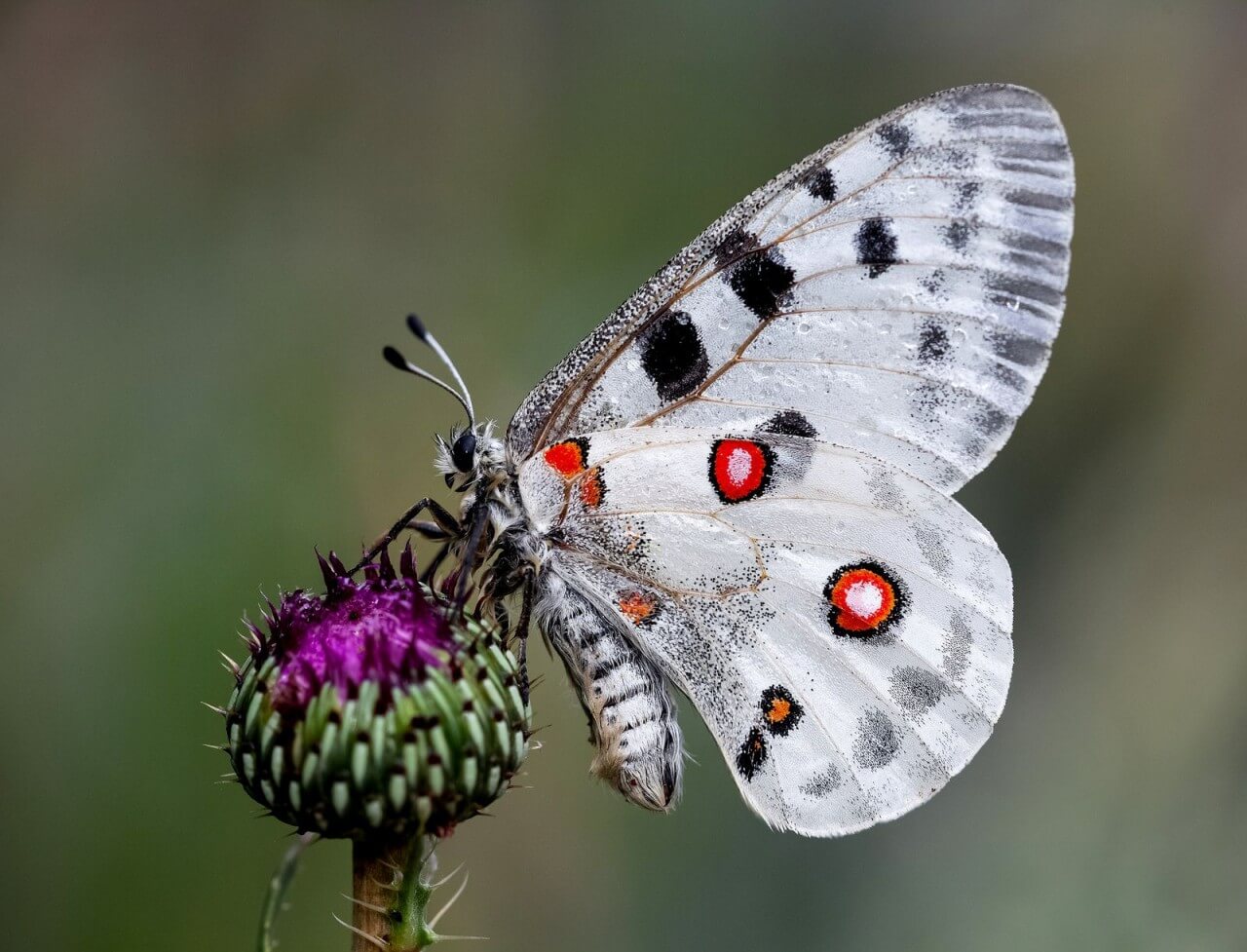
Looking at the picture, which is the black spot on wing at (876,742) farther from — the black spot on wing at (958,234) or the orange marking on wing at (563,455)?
the black spot on wing at (958,234)

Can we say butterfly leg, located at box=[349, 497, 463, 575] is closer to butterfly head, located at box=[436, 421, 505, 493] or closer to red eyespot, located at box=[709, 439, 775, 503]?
butterfly head, located at box=[436, 421, 505, 493]

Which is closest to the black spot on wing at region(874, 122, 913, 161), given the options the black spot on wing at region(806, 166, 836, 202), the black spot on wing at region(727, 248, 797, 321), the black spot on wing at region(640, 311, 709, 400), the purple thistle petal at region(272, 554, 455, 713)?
the black spot on wing at region(806, 166, 836, 202)

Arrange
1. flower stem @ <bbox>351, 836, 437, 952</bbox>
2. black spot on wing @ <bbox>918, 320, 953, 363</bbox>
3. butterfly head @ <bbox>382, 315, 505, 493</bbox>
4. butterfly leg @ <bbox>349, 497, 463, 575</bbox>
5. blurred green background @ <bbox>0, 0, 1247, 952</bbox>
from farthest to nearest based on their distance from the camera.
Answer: blurred green background @ <bbox>0, 0, 1247, 952</bbox> → black spot on wing @ <bbox>918, 320, 953, 363</bbox> → butterfly head @ <bbox>382, 315, 505, 493</bbox> → butterfly leg @ <bbox>349, 497, 463, 575</bbox> → flower stem @ <bbox>351, 836, 437, 952</bbox>

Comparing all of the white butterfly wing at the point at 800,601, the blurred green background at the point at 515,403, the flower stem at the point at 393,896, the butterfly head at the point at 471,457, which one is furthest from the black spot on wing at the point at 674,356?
the blurred green background at the point at 515,403

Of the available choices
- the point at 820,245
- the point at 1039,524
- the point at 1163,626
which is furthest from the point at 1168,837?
the point at 820,245

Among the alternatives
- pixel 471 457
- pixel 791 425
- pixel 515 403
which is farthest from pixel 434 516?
pixel 515 403

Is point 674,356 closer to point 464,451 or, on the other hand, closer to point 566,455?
point 566,455

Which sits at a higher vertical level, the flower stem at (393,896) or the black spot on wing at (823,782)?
the black spot on wing at (823,782)
